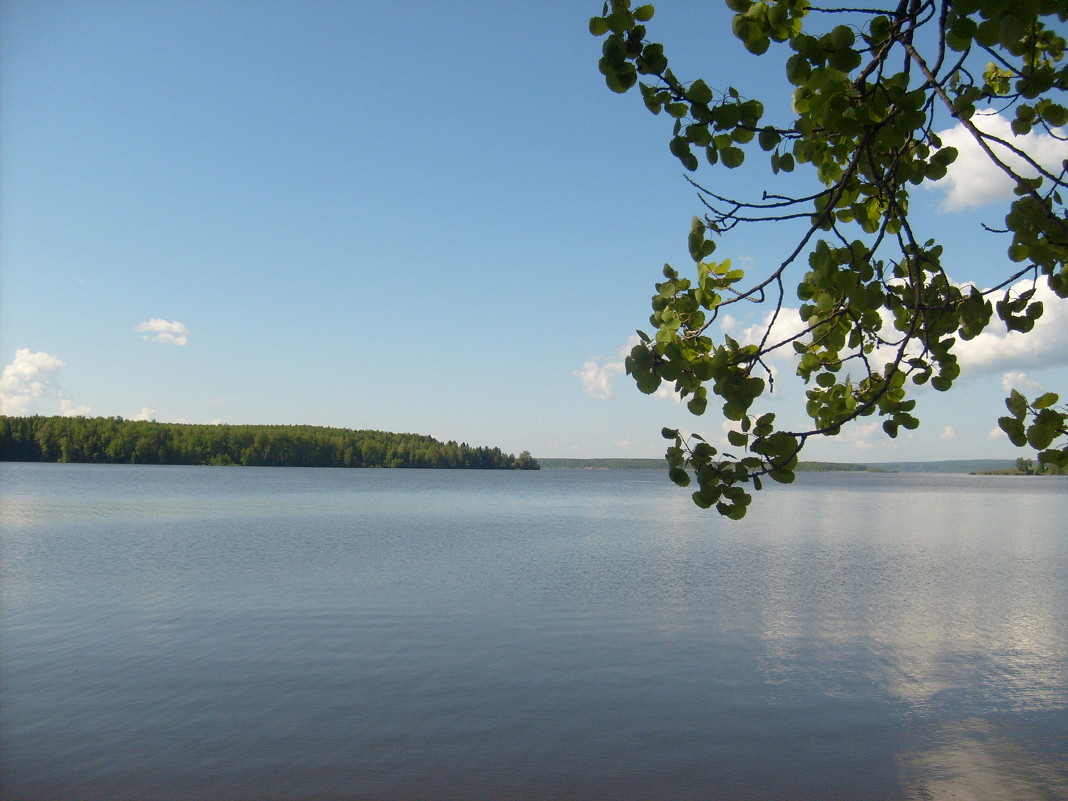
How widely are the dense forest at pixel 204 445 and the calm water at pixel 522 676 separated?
118 meters

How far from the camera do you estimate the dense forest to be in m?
127

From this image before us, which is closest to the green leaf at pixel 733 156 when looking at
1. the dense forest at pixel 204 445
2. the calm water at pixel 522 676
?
the calm water at pixel 522 676

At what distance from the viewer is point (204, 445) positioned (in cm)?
13825

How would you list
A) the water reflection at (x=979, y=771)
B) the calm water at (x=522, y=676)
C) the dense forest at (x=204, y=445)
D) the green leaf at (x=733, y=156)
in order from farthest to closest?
1. the dense forest at (x=204, y=445)
2. the calm water at (x=522, y=676)
3. the water reflection at (x=979, y=771)
4. the green leaf at (x=733, y=156)

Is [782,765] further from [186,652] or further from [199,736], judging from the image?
[186,652]

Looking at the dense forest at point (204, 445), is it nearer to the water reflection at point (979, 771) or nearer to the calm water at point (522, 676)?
the calm water at point (522, 676)

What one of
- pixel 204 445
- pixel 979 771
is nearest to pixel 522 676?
pixel 979 771

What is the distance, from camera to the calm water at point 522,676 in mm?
8617

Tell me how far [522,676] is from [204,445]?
13909 cm

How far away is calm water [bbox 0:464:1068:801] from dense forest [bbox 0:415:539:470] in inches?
4645

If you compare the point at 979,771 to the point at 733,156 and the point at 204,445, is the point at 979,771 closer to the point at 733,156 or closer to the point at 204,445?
the point at 733,156

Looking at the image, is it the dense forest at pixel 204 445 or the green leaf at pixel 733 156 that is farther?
the dense forest at pixel 204 445

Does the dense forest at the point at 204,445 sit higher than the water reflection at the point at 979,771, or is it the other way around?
the dense forest at the point at 204,445

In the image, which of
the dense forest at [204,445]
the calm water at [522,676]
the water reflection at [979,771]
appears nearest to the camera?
the water reflection at [979,771]
